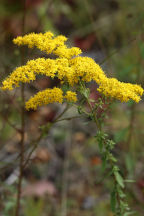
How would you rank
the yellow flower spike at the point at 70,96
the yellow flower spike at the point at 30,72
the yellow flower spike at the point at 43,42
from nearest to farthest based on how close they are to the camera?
the yellow flower spike at the point at 30,72, the yellow flower spike at the point at 70,96, the yellow flower spike at the point at 43,42

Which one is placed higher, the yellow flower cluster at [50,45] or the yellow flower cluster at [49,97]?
the yellow flower cluster at [50,45]

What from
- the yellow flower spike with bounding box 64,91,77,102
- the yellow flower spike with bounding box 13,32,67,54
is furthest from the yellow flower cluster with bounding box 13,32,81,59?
the yellow flower spike with bounding box 64,91,77,102

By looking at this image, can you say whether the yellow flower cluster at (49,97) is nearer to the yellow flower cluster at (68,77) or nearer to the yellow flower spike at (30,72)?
the yellow flower cluster at (68,77)

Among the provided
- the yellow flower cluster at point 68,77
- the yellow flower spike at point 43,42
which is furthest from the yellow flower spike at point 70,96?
the yellow flower spike at point 43,42

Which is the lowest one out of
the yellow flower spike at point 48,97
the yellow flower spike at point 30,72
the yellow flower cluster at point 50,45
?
the yellow flower spike at point 48,97

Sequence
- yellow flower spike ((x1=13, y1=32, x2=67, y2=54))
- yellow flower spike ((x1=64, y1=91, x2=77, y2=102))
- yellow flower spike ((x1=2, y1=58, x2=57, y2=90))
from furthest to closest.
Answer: yellow flower spike ((x1=13, y1=32, x2=67, y2=54))
yellow flower spike ((x1=64, y1=91, x2=77, y2=102))
yellow flower spike ((x1=2, y1=58, x2=57, y2=90))

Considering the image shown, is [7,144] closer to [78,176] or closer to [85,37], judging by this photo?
[78,176]

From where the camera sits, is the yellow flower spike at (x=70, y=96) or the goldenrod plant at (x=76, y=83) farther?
the yellow flower spike at (x=70, y=96)

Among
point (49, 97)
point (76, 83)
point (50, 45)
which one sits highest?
point (50, 45)

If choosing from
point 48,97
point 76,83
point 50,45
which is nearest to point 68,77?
point 76,83

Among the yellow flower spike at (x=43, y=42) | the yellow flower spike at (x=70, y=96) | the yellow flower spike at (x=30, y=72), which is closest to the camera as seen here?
the yellow flower spike at (x=30, y=72)

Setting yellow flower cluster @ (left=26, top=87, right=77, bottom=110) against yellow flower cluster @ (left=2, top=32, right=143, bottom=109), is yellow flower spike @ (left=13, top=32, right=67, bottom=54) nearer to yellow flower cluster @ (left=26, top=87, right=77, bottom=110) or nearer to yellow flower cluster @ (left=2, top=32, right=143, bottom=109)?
yellow flower cluster @ (left=2, top=32, right=143, bottom=109)

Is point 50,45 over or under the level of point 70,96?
over

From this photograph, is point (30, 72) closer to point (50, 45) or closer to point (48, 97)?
point (48, 97)
